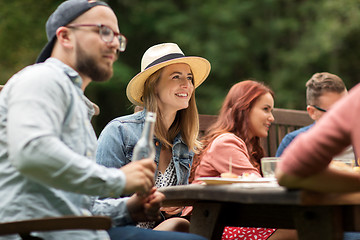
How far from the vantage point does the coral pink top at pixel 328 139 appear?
4.54 ft

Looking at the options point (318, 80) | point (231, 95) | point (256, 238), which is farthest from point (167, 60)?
point (318, 80)

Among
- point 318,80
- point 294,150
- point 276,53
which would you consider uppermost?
point 294,150

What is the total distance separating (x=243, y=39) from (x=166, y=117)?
9.01 meters

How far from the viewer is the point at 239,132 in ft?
12.1

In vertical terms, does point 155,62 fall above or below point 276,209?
above

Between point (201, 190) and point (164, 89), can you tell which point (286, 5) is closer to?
point (164, 89)

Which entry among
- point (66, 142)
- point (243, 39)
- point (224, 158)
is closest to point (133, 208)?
point (66, 142)

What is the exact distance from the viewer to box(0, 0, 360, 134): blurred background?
1162 cm

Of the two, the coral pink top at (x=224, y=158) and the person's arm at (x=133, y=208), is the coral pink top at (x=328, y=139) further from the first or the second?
the coral pink top at (x=224, y=158)

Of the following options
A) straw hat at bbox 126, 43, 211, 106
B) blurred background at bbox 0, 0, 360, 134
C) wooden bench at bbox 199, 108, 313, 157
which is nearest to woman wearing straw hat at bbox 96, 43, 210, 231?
straw hat at bbox 126, 43, 211, 106

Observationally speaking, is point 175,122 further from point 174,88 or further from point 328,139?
point 328,139

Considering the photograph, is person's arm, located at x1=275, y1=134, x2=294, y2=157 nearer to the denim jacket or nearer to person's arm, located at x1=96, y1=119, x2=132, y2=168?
the denim jacket

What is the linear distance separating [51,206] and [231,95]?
2354 mm

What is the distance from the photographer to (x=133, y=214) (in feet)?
6.52
